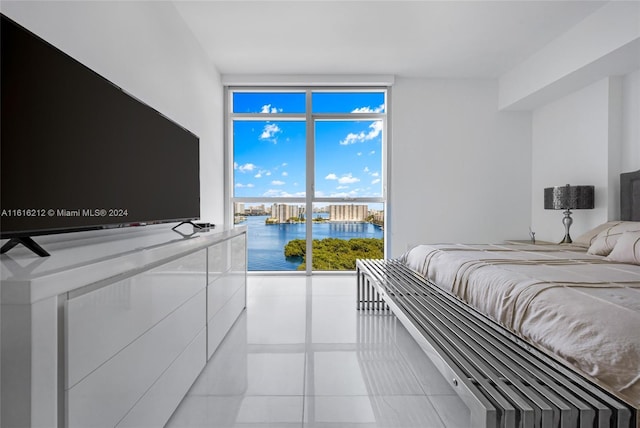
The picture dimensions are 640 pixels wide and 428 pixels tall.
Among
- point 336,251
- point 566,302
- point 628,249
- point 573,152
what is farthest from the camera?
point 336,251

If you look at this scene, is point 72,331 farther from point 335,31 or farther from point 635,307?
point 335,31

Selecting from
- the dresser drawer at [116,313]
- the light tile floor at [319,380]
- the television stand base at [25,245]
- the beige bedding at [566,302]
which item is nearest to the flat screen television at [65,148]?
the television stand base at [25,245]

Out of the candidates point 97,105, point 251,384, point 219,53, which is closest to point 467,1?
point 219,53

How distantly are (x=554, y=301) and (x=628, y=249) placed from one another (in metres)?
1.37

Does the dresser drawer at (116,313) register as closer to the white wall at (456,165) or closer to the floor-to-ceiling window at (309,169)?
the floor-to-ceiling window at (309,169)

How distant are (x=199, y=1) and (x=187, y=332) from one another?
9.42 ft

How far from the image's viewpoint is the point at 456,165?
15.7 ft

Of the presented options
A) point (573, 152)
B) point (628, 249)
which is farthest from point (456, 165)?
point (628, 249)

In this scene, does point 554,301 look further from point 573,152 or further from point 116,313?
point 573,152

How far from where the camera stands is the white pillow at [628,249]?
7.11 feet

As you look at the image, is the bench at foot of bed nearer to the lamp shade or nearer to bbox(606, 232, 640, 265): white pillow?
bbox(606, 232, 640, 265): white pillow

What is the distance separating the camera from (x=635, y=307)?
4.10ft

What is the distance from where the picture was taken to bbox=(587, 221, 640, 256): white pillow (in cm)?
254

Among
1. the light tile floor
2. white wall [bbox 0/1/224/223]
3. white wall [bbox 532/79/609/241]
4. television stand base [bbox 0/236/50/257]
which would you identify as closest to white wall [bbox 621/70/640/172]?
white wall [bbox 532/79/609/241]
